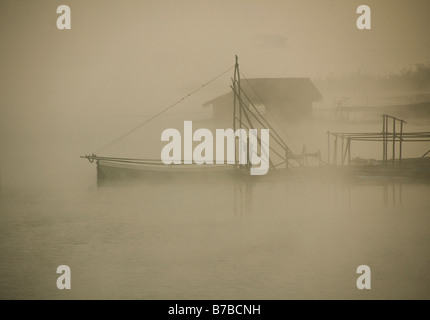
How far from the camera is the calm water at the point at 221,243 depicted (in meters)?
8.17

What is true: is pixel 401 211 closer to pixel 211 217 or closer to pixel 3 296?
pixel 211 217

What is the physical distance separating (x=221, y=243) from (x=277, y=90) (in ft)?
50.7

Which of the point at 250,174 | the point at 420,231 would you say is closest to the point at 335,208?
the point at 420,231

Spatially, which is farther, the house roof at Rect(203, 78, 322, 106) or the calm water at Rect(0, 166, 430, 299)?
the house roof at Rect(203, 78, 322, 106)

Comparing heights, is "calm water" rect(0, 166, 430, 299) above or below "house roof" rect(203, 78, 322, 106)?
below

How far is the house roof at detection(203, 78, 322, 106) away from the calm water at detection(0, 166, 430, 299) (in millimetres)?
7006

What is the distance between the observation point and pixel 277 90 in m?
25.4

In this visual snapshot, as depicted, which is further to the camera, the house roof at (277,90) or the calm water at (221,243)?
the house roof at (277,90)

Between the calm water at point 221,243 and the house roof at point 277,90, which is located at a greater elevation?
the house roof at point 277,90

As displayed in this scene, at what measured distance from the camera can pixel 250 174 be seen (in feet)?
68.8

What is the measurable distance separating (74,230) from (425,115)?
1956cm

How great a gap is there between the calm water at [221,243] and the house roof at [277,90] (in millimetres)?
7006

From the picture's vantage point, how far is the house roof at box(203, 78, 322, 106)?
25003mm
